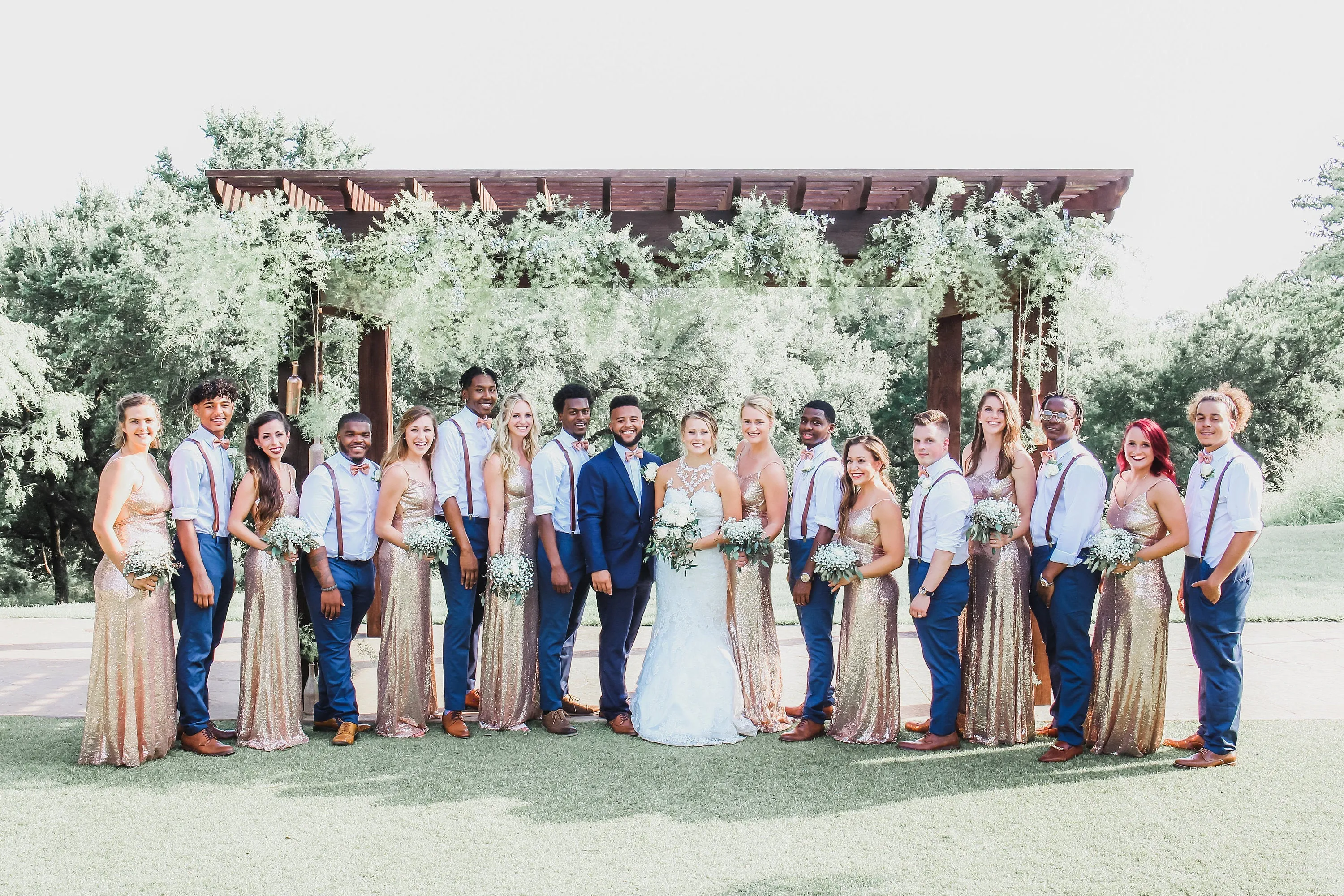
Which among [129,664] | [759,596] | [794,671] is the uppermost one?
[759,596]

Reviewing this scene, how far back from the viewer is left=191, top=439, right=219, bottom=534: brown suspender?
556 centimetres

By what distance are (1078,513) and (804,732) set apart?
2016 mm

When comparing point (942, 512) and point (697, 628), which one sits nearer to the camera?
point (942, 512)

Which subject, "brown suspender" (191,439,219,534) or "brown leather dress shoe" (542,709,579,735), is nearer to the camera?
"brown suspender" (191,439,219,534)

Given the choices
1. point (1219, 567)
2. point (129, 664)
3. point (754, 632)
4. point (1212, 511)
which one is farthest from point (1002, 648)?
point (129, 664)

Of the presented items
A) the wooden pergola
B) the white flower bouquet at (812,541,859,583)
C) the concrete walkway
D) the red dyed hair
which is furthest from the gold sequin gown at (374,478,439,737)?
the red dyed hair

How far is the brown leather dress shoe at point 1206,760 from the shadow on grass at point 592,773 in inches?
2.6

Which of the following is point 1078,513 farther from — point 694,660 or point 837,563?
point 694,660

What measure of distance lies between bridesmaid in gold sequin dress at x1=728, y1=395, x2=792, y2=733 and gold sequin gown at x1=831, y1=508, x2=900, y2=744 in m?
0.49

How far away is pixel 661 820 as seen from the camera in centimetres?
452

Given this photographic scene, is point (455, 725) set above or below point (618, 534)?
below

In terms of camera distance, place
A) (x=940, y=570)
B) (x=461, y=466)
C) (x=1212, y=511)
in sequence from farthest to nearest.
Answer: (x=461, y=466) < (x=940, y=570) < (x=1212, y=511)

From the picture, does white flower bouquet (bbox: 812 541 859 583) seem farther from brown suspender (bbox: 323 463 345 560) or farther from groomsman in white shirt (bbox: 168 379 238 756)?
groomsman in white shirt (bbox: 168 379 238 756)

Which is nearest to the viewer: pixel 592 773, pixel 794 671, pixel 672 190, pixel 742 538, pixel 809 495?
pixel 592 773
